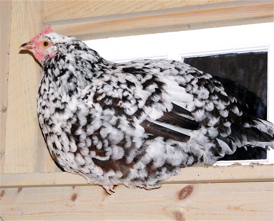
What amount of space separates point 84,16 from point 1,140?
0.52 m

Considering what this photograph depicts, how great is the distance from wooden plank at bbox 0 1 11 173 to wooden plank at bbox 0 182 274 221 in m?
0.25

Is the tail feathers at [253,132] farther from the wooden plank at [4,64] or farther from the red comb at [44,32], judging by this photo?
the wooden plank at [4,64]

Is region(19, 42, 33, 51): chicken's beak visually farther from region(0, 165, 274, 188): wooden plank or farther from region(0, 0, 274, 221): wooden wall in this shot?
region(0, 165, 274, 188): wooden plank

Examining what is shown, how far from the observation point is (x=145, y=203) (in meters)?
1.68

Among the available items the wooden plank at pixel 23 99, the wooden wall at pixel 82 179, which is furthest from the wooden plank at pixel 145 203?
the wooden plank at pixel 23 99

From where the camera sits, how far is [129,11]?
2.03m

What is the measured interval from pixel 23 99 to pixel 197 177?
2.53ft

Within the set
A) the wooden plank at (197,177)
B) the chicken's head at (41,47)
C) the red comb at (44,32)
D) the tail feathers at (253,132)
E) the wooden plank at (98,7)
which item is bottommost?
the wooden plank at (197,177)

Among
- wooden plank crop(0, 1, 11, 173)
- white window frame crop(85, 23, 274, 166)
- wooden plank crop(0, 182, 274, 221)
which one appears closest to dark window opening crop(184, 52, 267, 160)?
white window frame crop(85, 23, 274, 166)

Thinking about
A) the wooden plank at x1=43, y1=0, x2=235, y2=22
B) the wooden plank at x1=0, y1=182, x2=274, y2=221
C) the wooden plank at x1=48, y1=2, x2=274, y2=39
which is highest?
the wooden plank at x1=43, y1=0, x2=235, y2=22

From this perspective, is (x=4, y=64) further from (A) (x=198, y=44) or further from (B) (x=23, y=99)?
(A) (x=198, y=44)

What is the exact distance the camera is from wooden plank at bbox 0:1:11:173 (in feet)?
6.73

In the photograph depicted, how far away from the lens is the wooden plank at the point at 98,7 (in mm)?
1994

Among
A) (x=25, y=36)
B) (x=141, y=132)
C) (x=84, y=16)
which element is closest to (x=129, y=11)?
(x=84, y=16)
